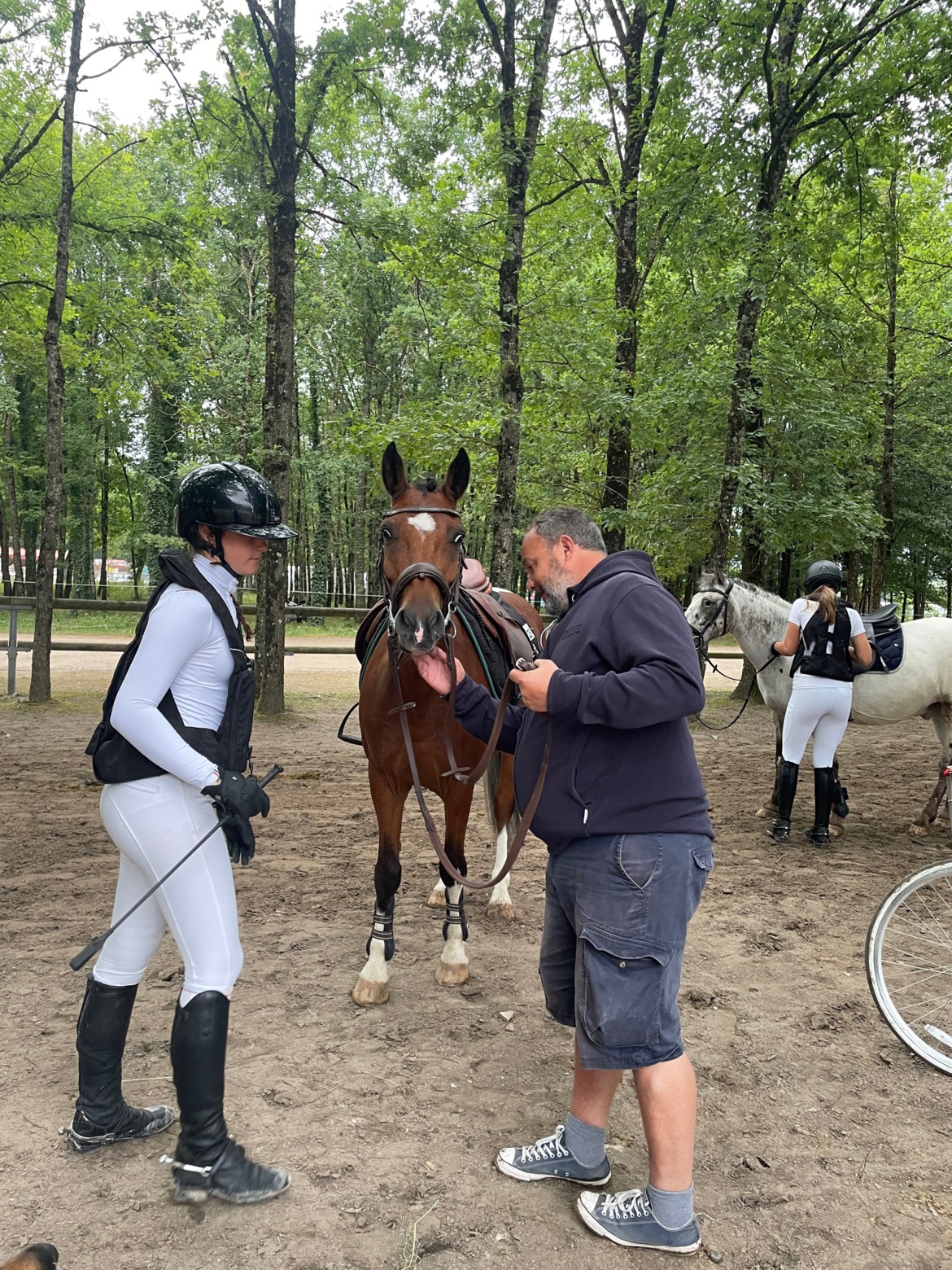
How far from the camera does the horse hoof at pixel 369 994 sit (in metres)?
3.95

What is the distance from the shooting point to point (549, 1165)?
8.83 ft

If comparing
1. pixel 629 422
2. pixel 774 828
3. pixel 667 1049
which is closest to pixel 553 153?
pixel 629 422

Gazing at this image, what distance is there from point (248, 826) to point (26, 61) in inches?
615

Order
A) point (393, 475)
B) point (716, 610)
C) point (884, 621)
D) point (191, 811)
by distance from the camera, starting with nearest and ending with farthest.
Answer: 1. point (191, 811)
2. point (393, 475)
3. point (884, 621)
4. point (716, 610)

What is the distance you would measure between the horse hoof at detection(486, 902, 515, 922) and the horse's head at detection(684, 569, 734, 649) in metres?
4.02

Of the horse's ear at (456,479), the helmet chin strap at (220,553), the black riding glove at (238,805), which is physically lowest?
the black riding glove at (238,805)

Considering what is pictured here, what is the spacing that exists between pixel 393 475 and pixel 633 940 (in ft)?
7.78

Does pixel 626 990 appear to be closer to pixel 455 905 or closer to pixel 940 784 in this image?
pixel 455 905

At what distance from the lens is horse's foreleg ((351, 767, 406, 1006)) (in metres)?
3.98

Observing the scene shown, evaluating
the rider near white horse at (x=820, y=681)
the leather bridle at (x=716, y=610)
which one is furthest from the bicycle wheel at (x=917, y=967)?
the leather bridle at (x=716, y=610)

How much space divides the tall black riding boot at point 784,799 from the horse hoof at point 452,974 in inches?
151

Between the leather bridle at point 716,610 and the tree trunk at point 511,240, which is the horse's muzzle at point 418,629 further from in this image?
the tree trunk at point 511,240

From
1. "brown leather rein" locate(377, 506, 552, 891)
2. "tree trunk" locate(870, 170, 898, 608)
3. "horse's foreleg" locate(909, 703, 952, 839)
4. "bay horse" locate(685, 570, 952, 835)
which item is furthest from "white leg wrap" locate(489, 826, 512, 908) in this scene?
"tree trunk" locate(870, 170, 898, 608)

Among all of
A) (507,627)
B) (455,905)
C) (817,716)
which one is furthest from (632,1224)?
(817,716)
